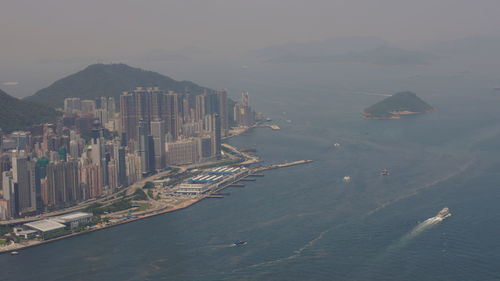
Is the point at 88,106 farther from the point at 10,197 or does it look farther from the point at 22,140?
the point at 10,197

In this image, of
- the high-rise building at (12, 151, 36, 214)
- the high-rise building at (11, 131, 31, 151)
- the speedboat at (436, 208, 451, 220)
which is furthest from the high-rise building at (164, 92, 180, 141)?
the speedboat at (436, 208, 451, 220)

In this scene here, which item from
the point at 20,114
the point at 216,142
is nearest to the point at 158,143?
the point at 216,142

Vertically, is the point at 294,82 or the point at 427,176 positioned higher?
the point at 294,82

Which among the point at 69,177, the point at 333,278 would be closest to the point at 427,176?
the point at 333,278

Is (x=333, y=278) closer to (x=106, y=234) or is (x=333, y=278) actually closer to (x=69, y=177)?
(x=106, y=234)

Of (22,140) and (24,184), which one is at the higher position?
(22,140)

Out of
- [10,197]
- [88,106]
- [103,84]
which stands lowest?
[10,197]

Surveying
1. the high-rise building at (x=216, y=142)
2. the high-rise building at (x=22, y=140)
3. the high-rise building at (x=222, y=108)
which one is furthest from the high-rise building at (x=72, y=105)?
the high-rise building at (x=216, y=142)
